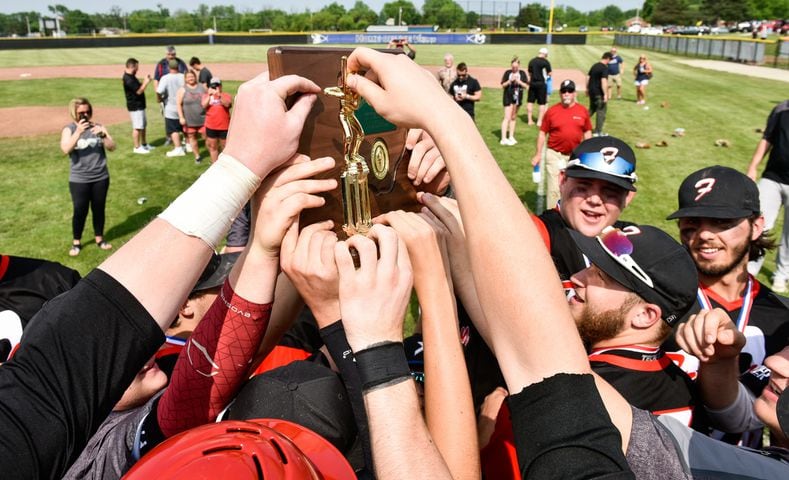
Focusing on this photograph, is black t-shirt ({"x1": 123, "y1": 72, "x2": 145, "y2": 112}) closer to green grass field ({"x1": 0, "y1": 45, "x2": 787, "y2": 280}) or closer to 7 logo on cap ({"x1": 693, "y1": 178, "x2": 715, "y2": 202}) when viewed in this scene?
green grass field ({"x1": 0, "y1": 45, "x2": 787, "y2": 280})

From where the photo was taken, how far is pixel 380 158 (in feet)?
6.34

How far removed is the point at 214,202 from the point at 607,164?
341 centimetres

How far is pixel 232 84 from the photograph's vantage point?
23.7m

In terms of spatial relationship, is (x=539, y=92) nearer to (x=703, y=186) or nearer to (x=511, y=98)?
(x=511, y=98)

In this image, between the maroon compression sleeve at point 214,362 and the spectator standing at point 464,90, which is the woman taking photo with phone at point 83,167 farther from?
Answer: the spectator standing at point 464,90

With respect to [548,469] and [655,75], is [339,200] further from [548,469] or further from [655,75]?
[655,75]

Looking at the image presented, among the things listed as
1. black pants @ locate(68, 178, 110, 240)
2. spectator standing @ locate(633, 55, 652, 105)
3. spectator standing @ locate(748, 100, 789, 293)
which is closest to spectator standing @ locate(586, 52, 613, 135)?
spectator standing @ locate(633, 55, 652, 105)

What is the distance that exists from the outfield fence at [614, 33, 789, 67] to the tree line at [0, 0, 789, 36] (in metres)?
33.0

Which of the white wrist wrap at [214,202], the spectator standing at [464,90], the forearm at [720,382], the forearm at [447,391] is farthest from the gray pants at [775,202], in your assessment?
the spectator standing at [464,90]

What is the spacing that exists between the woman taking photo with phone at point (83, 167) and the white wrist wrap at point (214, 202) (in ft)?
24.5

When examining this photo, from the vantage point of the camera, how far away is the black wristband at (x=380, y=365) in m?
1.34

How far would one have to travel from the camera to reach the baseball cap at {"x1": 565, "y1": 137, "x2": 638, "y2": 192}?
404 centimetres

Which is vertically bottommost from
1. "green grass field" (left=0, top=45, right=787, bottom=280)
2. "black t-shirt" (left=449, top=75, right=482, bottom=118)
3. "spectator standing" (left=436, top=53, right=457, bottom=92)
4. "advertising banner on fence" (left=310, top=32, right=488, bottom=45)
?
"green grass field" (left=0, top=45, right=787, bottom=280)

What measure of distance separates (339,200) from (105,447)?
1.30 metres
